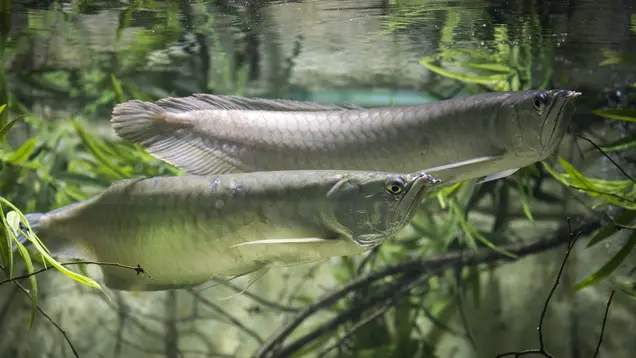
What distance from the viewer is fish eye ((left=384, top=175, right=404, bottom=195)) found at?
4.21 ft

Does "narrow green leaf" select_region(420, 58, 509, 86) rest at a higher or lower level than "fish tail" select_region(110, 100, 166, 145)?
lower

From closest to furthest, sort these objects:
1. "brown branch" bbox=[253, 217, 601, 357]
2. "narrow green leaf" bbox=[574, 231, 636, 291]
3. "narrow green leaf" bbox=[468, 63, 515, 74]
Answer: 1. "narrow green leaf" bbox=[574, 231, 636, 291]
2. "narrow green leaf" bbox=[468, 63, 515, 74]
3. "brown branch" bbox=[253, 217, 601, 357]

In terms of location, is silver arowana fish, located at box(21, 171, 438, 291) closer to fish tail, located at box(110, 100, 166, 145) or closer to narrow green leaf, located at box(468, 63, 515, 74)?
fish tail, located at box(110, 100, 166, 145)

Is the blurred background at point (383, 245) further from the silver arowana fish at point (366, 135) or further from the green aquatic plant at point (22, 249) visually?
the silver arowana fish at point (366, 135)

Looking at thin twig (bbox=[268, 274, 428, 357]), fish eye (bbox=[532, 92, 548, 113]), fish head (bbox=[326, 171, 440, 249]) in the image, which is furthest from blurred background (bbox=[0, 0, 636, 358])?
fish head (bbox=[326, 171, 440, 249])

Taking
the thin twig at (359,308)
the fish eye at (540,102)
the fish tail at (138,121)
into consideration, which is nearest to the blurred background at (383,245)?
the thin twig at (359,308)

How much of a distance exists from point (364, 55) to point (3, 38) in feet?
8.47

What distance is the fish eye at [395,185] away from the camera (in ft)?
4.21

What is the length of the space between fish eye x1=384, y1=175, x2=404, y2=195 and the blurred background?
1.99 metres

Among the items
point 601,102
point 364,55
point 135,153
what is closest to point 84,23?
point 135,153

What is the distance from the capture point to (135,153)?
10.5 ft

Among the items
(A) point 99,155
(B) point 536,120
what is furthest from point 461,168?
(A) point 99,155

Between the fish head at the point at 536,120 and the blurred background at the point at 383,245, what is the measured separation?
1637mm

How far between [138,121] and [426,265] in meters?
2.79
